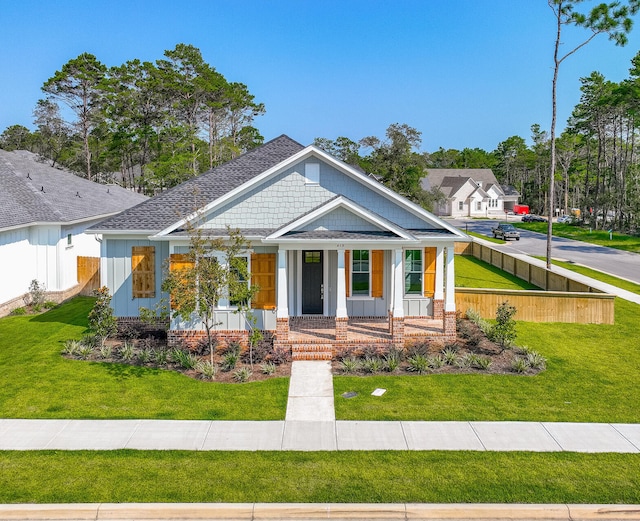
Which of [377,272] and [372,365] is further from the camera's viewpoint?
[377,272]

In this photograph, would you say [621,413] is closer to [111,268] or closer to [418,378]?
[418,378]

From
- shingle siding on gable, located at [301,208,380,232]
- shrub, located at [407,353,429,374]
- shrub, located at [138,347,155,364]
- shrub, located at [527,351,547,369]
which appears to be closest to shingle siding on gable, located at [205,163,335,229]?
shingle siding on gable, located at [301,208,380,232]

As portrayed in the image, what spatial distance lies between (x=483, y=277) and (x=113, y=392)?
21508mm

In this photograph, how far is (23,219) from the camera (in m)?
20.9

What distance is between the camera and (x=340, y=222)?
15977 millimetres

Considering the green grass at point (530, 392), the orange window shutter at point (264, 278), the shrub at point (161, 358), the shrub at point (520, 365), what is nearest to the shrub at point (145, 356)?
the shrub at point (161, 358)

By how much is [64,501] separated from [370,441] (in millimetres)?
5206

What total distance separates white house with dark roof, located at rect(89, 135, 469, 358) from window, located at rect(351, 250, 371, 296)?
0.03 m

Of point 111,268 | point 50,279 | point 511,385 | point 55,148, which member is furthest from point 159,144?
point 511,385

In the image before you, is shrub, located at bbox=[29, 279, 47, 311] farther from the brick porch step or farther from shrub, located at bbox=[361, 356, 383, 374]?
shrub, located at bbox=[361, 356, 383, 374]

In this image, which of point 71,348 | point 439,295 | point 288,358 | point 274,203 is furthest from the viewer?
point 439,295

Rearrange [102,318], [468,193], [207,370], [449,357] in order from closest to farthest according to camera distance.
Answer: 1. [207,370]
2. [449,357]
3. [102,318]
4. [468,193]

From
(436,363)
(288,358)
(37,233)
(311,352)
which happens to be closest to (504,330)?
(436,363)

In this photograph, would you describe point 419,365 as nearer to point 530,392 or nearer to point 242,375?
point 530,392
